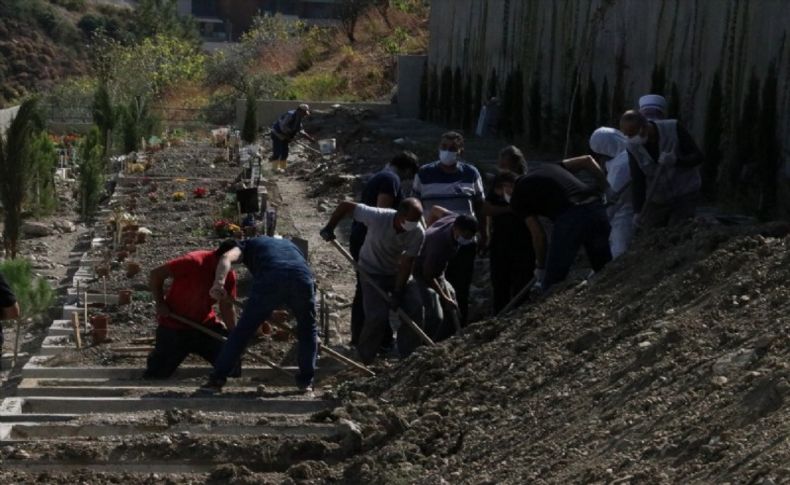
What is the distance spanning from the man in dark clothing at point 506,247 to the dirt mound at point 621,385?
3.60 feet

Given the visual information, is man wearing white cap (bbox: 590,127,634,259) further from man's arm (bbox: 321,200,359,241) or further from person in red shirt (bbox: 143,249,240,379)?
person in red shirt (bbox: 143,249,240,379)

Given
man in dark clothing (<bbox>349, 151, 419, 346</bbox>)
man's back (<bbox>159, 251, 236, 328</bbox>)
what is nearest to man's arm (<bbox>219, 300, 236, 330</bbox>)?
man's back (<bbox>159, 251, 236, 328</bbox>)

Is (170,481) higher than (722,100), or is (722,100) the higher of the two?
(722,100)

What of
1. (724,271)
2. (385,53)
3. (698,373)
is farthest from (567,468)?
(385,53)

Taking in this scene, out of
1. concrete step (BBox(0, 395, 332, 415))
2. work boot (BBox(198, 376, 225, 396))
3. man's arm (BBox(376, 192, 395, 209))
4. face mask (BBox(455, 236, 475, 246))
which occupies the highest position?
man's arm (BBox(376, 192, 395, 209))

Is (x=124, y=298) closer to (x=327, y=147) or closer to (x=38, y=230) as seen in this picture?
(x=38, y=230)

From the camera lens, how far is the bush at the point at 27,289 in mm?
13188

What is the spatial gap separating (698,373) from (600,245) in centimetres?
338

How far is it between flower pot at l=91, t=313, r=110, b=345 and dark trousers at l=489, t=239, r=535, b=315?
9.41ft

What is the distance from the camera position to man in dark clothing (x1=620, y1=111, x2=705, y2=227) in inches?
392

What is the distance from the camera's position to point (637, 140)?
9914 mm

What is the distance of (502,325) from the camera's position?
31.9 feet

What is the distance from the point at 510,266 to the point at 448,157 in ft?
2.81

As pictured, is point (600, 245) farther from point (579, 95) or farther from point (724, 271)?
point (579, 95)
